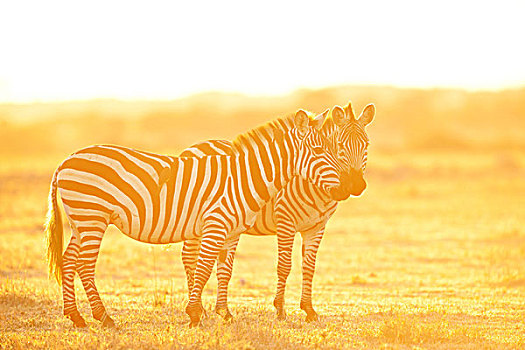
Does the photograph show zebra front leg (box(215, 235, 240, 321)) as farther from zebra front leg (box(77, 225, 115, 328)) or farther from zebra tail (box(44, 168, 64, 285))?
zebra tail (box(44, 168, 64, 285))

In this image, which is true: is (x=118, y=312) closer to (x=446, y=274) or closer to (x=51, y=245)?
(x=51, y=245)

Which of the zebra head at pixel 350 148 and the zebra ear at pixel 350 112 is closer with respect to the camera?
the zebra head at pixel 350 148

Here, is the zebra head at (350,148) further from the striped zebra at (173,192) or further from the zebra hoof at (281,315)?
the zebra hoof at (281,315)

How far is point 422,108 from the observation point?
9856 cm

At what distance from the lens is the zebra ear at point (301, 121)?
309 inches

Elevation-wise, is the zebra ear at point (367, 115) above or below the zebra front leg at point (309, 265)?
above

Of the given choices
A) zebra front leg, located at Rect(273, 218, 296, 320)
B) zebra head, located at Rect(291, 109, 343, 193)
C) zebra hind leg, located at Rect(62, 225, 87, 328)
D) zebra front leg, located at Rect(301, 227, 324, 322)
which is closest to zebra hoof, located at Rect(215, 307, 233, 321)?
zebra front leg, located at Rect(273, 218, 296, 320)

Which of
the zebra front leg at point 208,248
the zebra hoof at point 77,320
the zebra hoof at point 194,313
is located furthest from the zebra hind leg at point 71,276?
the zebra front leg at point 208,248

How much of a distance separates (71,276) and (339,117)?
11.9 feet

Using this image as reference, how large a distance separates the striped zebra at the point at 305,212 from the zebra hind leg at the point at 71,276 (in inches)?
66.7

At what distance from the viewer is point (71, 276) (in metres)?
7.79

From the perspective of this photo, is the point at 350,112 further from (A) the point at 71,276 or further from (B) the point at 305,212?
(A) the point at 71,276

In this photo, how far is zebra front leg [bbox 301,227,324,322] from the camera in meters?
8.50

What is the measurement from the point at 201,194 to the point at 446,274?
8.18 meters
